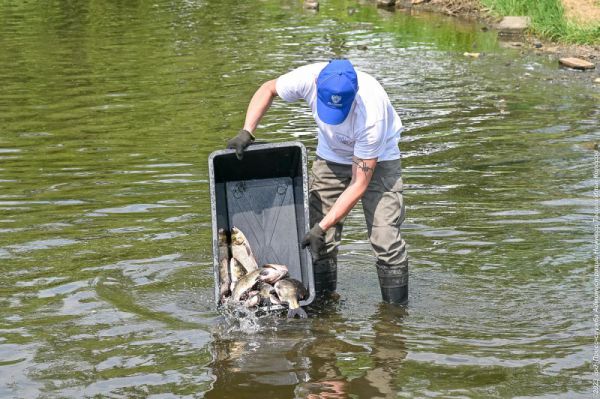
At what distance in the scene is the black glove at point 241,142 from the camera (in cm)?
716

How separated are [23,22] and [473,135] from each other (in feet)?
40.8

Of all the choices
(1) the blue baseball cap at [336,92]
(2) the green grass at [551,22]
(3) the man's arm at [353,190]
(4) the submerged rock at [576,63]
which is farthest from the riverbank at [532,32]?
(1) the blue baseball cap at [336,92]

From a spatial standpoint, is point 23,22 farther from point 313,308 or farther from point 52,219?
point 313,308

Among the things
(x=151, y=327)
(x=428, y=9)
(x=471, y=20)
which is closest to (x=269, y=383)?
(x=151, y=327)

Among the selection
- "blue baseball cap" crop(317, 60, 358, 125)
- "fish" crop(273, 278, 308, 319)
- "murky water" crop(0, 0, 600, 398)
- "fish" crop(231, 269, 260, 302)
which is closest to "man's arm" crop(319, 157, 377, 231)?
"blue baseball cap" crop(317, 60, 358, 125)

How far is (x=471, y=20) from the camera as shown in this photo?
21.9 metres

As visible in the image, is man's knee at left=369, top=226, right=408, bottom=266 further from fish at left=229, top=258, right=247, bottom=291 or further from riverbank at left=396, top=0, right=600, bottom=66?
riverbank at left=396, top=0, right=600, bottom=66

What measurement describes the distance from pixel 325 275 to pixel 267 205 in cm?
65

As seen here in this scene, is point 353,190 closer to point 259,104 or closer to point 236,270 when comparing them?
point 259,104

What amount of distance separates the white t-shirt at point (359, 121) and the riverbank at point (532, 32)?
10.7m

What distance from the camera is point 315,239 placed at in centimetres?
704

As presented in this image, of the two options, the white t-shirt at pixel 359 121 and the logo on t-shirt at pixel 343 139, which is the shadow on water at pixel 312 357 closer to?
the white t-shirt at pixel 359 121

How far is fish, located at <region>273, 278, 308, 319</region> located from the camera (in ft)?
23.5

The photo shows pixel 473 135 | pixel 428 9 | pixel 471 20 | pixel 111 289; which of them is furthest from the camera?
pixel 428 9
